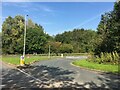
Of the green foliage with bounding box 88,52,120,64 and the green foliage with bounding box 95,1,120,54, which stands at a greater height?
the green foliage with bounding box 95,1,120,54

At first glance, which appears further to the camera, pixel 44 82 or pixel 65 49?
pixel 65 49

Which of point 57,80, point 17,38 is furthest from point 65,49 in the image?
point 57,80

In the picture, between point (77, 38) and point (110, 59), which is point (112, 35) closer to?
point (110, 59)

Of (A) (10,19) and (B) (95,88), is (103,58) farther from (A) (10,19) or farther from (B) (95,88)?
(A) (10,19)

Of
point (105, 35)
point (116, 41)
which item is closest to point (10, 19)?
point (105, 35)

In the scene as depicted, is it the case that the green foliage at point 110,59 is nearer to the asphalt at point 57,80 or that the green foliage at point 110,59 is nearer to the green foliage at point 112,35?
the green foliage at point 112,35

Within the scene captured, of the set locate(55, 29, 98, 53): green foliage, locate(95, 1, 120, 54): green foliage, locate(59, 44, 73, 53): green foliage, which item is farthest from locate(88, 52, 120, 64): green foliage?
locate(55, 29, 98, 53): green foliage

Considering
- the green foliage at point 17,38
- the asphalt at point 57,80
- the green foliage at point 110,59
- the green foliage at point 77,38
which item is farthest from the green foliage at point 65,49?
the asphalt at point 57,80

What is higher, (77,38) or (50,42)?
(77,38)

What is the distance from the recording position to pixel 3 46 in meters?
101

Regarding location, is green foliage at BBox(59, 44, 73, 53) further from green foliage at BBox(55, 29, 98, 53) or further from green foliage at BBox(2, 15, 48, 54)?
green foliage at BBox(2, 15, 48, 54)

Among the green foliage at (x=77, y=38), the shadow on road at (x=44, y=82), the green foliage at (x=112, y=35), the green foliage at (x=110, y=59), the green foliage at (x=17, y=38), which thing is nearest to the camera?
the shadow on road at (x=44, y=82)

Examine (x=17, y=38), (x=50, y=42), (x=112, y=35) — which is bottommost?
(x=112, y=35)

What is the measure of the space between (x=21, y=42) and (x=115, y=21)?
58.5 m
